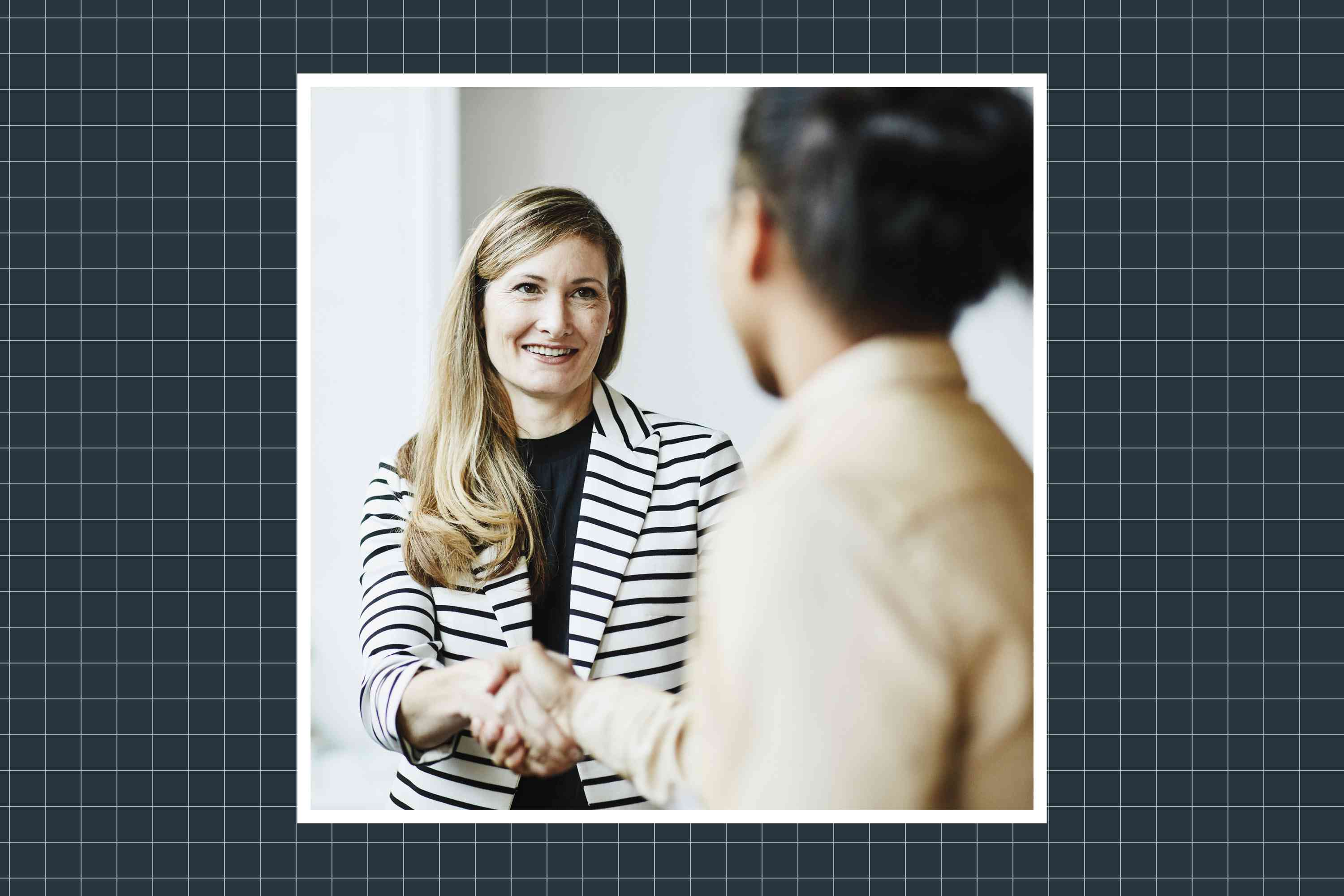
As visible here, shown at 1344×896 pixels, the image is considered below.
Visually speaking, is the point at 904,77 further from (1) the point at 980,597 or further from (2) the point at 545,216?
(1) the point at 980,597

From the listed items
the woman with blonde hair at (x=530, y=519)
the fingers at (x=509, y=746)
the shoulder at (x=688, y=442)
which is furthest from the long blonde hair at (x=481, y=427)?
the fingers at (x=509, y=746)

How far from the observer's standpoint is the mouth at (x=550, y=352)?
192 centimetres

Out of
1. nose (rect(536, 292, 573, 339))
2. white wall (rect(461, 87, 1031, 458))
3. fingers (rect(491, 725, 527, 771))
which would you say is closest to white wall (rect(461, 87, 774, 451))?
white wall (rect(461, 87, 1031, 458))

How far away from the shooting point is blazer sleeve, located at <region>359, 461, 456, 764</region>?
194cm

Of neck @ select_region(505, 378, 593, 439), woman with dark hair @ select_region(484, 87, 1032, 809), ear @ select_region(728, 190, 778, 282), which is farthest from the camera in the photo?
neck @ select_region(505, 378, 593, 439)

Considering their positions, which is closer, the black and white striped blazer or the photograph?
the photograph

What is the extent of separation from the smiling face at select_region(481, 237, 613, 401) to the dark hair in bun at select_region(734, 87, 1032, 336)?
283 millimetres

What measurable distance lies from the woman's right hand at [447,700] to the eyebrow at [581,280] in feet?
2.02

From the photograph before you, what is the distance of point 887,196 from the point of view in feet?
5.90

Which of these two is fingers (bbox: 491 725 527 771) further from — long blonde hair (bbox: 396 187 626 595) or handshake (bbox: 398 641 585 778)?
long blonde hair (bbox: 396 187 626 595)

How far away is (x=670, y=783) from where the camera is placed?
6.17 ft

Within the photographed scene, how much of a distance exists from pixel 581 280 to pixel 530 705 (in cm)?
69

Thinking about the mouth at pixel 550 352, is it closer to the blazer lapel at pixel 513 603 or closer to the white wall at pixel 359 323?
the white wall at pixel 359 323

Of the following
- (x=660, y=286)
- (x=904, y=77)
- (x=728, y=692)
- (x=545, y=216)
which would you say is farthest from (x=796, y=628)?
(x=904, y=77)
